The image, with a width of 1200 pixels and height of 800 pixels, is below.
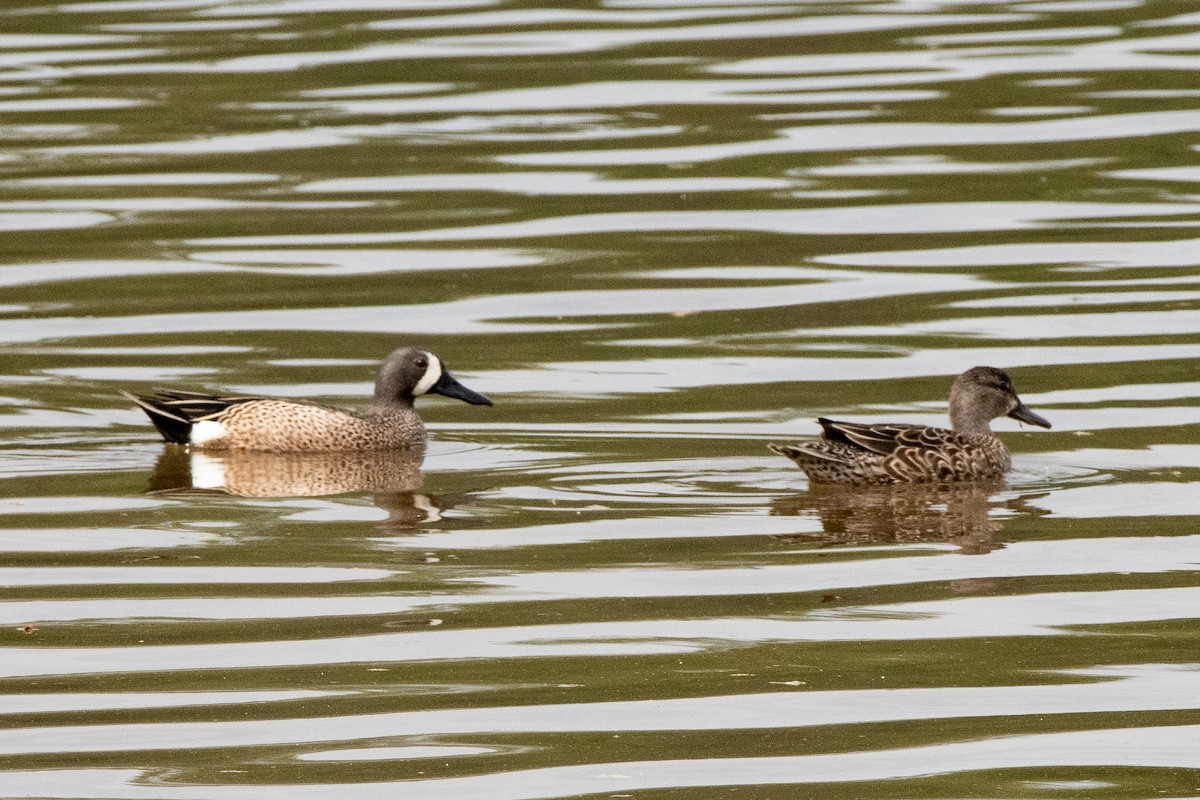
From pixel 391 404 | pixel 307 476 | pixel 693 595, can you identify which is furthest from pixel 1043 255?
pixel 693 595

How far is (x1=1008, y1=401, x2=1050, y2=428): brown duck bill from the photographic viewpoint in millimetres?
10078

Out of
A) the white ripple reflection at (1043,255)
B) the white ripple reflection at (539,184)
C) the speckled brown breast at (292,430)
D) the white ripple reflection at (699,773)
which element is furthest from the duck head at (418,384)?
the white ripple reflection at (699,773)

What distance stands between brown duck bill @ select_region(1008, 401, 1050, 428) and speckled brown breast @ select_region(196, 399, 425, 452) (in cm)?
243

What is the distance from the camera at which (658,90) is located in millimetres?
18109

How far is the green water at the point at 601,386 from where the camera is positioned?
6.37m

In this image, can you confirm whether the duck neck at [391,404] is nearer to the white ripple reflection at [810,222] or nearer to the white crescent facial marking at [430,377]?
the white crescent facial marking at [430,377]

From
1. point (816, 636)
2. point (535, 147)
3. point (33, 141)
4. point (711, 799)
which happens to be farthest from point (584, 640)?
point (33, 141)

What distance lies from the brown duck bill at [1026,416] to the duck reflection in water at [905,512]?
544 millimetres

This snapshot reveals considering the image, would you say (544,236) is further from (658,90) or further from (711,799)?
(711,799)

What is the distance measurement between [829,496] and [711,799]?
359cm

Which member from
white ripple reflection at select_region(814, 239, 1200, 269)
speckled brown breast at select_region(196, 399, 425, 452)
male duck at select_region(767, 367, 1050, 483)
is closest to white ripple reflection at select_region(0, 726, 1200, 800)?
male duck at select_region(767, 367, 1050, 483)

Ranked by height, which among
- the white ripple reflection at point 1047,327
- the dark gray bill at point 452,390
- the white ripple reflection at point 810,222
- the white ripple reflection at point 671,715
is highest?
the white ripple reflection at point 810,222

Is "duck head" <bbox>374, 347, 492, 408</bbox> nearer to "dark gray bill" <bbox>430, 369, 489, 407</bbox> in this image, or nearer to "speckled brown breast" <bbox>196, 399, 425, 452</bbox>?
"dark gray bill" <bbox>430, 369, 489, 407</bbox>

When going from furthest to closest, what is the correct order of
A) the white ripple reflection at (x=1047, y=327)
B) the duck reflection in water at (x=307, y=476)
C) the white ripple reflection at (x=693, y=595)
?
the white ripple reflection at (x=1047, y=327), the duck reflection in water at (x=307, y=476), the white ripple reflection at (x=693, y=595)
